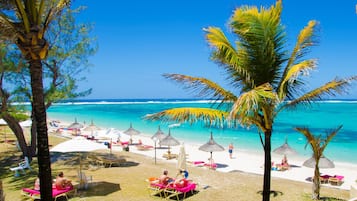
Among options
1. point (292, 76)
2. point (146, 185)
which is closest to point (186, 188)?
point (146, 185)

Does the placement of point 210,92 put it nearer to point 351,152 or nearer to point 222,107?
point 222,107

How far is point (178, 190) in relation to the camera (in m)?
10.0

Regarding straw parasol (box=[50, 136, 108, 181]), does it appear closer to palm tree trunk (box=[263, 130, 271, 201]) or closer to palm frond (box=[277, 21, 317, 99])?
palm tree trunk (box=[263, 130, 271, 201])

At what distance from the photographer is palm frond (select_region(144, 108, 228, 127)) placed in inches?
256

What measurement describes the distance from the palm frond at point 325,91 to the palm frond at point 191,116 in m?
1.56

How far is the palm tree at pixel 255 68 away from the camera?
21.9ft

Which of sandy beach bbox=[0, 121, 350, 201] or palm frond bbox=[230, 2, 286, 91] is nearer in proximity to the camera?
palm frond bbox=[230, 2, 286, 91]

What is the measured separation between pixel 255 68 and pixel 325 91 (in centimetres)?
154

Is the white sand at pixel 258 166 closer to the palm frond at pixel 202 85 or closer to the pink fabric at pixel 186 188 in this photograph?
the pink fabric at pixel 186 188

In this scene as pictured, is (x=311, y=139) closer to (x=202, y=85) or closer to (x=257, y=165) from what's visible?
(x=202, y=85)

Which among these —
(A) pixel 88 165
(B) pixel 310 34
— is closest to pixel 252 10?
(B) pixel 310 34

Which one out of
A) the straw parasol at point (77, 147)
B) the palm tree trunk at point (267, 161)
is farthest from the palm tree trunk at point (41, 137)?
the straw parasol at point (77, 147)

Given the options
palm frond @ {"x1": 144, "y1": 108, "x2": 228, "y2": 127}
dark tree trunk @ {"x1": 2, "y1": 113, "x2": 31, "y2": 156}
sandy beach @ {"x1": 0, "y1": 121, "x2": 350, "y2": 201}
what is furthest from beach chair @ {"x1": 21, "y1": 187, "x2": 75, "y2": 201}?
dark tree trunk @ {"x1": 2, "y1": 113, "x2": 31, "y2": 156}

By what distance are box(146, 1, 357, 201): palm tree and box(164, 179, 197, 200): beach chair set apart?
11.7 feet
